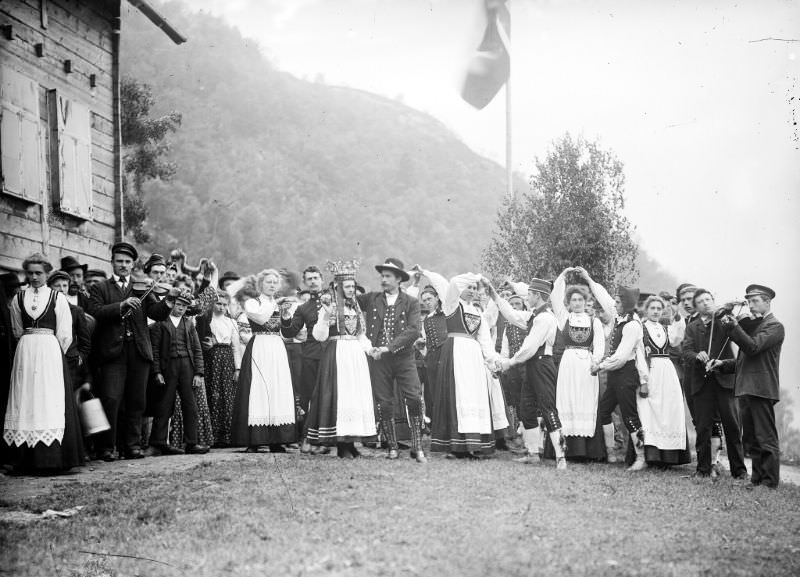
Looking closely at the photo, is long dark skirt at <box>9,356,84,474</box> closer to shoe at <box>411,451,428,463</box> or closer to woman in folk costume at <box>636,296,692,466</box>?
shoe at <box>411,451,428,463</box>

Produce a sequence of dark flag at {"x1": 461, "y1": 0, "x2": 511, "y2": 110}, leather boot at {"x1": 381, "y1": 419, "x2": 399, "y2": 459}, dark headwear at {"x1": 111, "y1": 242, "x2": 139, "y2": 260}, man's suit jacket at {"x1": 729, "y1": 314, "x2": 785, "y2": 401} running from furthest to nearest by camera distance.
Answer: dark flag at {"x1": 461, "y1": 0, "x2": 511, "y2": 110} → dark headwear at {"x1": 111, "y1": 242, "x2": 139, "y2": 260} → leather boot at {"x1": 381, "y1": 419, "x2": 399, "y2": 459} → man's suit jacket at {"x1": 729, "y1": 314, "x2": 785, "y2": 401}

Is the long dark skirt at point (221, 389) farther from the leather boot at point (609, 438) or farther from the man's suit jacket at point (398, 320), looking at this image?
the leather boot at point (609, 438)

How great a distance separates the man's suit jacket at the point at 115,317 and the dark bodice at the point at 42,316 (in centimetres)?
77

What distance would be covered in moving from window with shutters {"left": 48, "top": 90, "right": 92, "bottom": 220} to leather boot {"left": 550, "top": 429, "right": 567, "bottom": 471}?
23.5 ft

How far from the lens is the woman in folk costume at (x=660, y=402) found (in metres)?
9.77

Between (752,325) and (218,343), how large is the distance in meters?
6.23

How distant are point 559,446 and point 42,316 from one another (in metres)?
5.49

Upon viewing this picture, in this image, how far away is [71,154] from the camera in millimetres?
11906

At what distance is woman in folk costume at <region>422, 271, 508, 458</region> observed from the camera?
9.34 m

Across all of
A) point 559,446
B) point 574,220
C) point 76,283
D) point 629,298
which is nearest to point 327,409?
point 559,446

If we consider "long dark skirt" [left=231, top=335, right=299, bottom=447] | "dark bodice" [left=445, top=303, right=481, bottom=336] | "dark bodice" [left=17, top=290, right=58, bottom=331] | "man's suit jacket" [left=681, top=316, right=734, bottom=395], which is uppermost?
"dark bodice" [left=17, top=290, right=58, bottom=331]

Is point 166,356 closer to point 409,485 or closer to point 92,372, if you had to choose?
point 92,372

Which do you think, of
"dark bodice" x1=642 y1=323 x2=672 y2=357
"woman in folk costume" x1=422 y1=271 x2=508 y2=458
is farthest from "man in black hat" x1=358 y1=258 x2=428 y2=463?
"dark bodice" x1=642 y1=323 x2=672 y2=357

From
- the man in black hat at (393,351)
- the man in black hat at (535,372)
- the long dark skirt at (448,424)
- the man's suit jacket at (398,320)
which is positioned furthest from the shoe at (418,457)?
the man in black hat at (535,372)
